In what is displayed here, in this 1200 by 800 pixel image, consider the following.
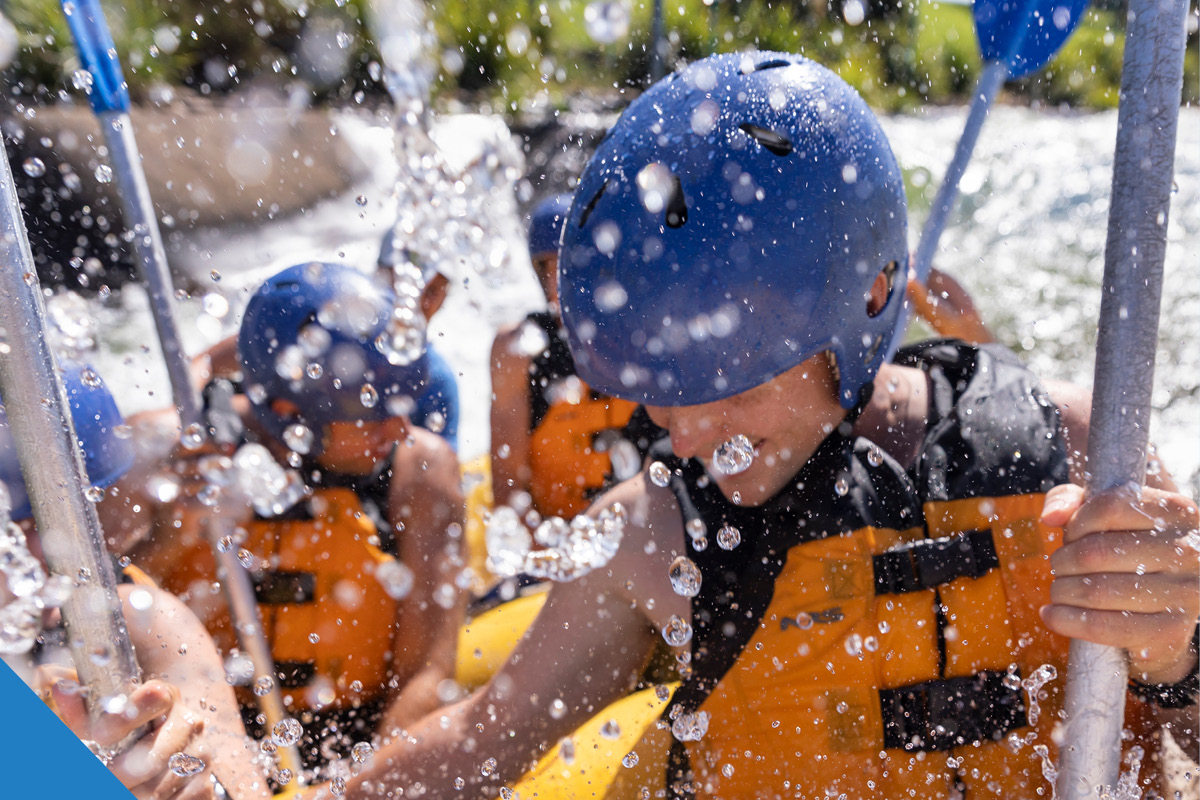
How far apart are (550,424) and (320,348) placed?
1036 millimetres

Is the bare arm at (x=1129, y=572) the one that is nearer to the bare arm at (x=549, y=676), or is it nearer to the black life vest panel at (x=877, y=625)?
the black life vest panel at (x=877, y=625)

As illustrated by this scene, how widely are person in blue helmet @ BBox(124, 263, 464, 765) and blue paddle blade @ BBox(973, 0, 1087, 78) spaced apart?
5.57ft

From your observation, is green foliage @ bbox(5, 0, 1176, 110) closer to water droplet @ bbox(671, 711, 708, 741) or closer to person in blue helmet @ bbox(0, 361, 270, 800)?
person in blue helmet @ bbox(0, 361, 270, 800)

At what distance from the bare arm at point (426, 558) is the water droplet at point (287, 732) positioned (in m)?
0.23

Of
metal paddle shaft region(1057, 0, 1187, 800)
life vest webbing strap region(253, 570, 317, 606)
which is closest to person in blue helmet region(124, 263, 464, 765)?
life vest webbing strap region(253, 570, 317, 606)

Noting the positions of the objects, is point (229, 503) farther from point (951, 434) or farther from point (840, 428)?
point (951, 434)

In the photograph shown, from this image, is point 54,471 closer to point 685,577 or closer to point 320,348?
point 685,577

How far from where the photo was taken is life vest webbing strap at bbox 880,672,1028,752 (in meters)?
1.56

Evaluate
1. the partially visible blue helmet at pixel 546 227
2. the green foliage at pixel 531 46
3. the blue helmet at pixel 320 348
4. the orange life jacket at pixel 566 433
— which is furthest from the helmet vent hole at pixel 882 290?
the green foliage at pixel 531 46

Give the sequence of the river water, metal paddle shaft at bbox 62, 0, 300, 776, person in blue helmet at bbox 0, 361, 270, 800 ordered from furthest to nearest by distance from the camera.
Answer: the river water < metal paddle shaft at bbox 62, 0, 300, 776 < person in blue helmet at bbox 0, 361, 270, 800

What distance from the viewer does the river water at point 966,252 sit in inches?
195

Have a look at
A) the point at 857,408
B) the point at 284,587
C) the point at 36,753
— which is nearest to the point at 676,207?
the point at 857,408

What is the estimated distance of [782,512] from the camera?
5.30 feet

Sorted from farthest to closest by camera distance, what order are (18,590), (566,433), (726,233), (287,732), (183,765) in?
(566,433)
(287,732)
(18,590)
(183,765)
(726,233)
